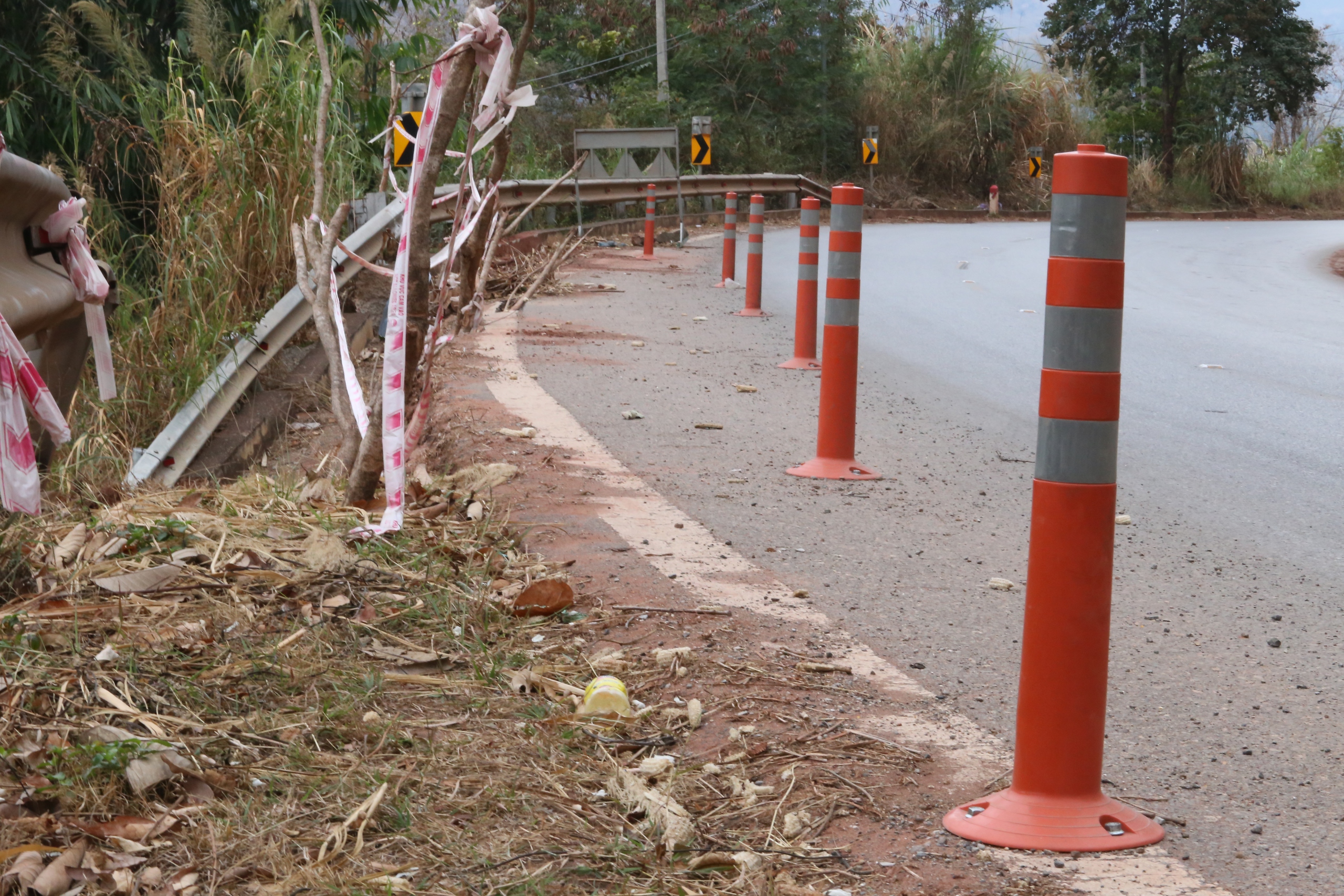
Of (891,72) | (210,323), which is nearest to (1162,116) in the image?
(891,72)

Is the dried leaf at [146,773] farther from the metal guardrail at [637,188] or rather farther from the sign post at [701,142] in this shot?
the sign post at [701,142]

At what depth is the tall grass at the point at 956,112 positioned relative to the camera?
35.0 metres

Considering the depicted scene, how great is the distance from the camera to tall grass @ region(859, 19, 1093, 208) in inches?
1378

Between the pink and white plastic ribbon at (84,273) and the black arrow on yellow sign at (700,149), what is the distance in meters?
20.6

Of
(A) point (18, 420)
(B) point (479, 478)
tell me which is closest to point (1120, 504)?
(B) point (479, 478)

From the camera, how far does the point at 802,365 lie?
28.5ft

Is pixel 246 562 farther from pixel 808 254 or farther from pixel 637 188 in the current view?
pixel 637 188

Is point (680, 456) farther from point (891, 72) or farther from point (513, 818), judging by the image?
point (891, 72)

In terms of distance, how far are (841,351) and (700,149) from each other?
745 inches

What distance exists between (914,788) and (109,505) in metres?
3.48

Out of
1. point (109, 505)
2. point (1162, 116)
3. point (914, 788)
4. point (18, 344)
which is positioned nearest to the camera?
point (914, 788)

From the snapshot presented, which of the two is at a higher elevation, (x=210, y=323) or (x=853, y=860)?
(x=210, y=323)

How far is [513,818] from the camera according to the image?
254cm

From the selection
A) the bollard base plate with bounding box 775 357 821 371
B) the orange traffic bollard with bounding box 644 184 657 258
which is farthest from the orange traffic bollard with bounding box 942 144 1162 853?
the orange traffic bollard with bounding box 644 184 657 258
